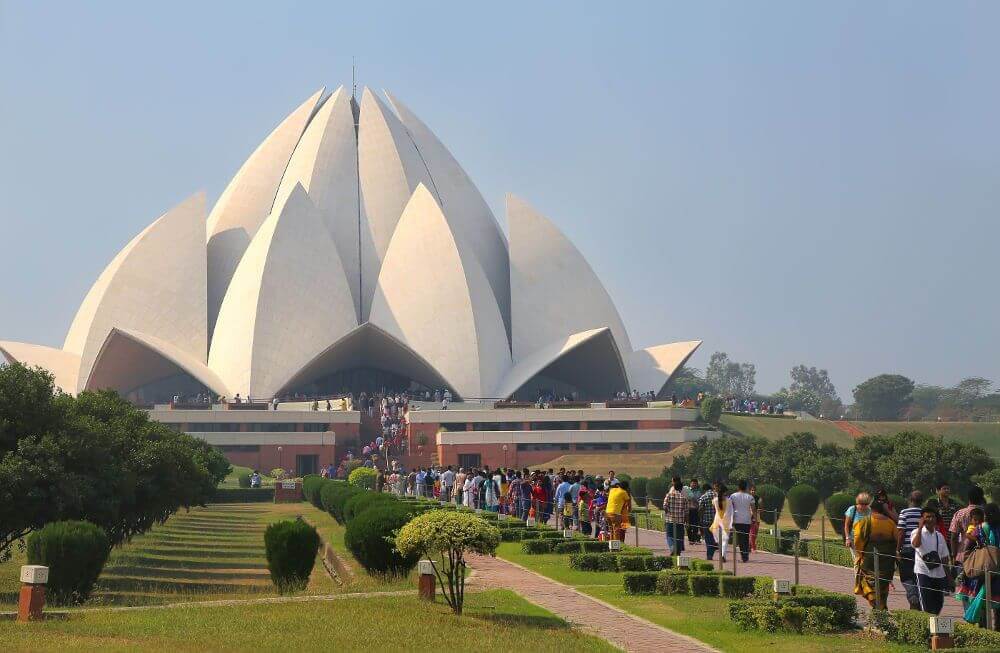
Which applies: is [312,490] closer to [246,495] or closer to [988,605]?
[246,495]

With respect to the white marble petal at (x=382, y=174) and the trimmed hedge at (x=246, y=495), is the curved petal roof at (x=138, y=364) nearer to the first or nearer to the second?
the white marble petal at (x=382, y=174)

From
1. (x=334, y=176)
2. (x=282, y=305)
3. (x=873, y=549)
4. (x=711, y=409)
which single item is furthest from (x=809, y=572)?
(x=334, y=176)

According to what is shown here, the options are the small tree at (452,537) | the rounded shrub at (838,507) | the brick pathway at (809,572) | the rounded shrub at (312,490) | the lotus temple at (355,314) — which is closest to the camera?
the small tree at (452,537)

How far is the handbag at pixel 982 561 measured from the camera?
9102mm

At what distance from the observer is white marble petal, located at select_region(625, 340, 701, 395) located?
53406mm

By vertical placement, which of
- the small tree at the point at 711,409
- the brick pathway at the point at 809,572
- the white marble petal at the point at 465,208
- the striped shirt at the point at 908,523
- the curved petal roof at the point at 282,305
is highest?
the white marble petal at the point at 465,208

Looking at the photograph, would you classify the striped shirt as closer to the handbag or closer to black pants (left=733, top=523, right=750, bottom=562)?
the handbag

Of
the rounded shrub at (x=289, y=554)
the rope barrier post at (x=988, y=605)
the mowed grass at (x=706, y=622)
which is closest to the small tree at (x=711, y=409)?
the rounded shrub at (x=289, y=554)

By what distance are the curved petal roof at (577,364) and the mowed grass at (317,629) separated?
3828 cm

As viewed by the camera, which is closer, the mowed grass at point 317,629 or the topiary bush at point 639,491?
the mowed grass at point 317,629

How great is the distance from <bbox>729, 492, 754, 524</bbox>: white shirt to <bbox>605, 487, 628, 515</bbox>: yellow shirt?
181cm

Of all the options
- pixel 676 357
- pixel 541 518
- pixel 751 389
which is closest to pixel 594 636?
pixel 541 518

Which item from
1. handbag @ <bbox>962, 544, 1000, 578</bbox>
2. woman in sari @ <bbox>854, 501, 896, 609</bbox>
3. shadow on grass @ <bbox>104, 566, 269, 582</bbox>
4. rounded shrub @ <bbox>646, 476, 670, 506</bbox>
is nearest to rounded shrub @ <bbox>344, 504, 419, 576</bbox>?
shadow on grass @ <bbox>104, 566, 269, 582</bbox>

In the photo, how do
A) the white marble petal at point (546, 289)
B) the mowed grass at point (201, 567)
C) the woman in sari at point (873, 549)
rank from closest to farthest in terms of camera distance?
the woman in sari at point (873, 549), the mowed grass at point (201, 567), the white marble petal at point (546, 289)
